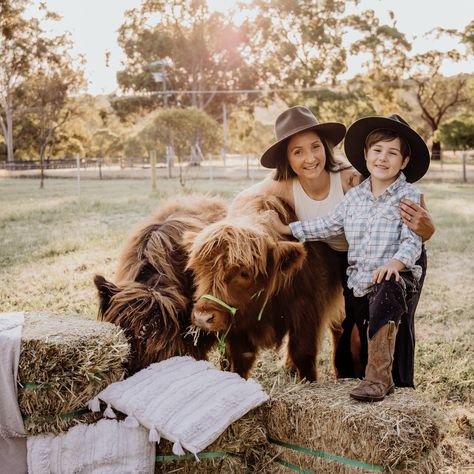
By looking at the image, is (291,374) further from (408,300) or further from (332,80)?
(332,80)

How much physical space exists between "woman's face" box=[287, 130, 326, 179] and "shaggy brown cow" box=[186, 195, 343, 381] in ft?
1.05

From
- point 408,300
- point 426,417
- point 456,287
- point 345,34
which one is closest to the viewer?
point 426,417

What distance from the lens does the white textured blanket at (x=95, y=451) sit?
3.04m

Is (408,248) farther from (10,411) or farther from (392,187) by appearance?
(10,411)

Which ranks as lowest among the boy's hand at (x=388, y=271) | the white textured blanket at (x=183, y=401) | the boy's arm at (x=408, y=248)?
the white textured blanket at (x=183, y=401)

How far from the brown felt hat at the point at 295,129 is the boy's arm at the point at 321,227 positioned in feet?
2.24

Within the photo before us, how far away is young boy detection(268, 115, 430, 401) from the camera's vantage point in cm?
320

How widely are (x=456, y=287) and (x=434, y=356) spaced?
9.07 ft

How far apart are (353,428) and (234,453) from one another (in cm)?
63

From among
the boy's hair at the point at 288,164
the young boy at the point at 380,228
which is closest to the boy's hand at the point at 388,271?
the young boy at the point at 380,228

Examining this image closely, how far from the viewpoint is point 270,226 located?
3971mm

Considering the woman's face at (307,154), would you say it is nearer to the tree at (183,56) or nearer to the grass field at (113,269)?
the grass field at (113,269)

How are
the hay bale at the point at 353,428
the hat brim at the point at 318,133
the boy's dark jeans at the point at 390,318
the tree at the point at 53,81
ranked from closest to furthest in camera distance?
the hay bale at the point at 353,428 → the boy's dark jeans at the point at 390,318 → the hat brim at the point at 318,133 → the tree at the point at 53,81

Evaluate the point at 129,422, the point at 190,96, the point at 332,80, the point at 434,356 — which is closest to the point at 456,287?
the point at 434,356
